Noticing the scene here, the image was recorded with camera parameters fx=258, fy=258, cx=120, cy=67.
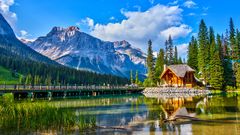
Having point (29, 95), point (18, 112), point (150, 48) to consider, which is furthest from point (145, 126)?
point (150, 48)

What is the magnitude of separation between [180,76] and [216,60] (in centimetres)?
982

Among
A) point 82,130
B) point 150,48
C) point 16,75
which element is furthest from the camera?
point 16,75

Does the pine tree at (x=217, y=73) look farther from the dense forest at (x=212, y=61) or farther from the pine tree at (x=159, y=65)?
the pine tree at (x=159, y=65)

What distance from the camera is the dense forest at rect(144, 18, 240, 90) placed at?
62.1 meters

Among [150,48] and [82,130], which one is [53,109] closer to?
[82,130]

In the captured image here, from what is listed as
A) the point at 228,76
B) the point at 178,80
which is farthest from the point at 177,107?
the point at 178,80

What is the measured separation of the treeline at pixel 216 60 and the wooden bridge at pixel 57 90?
19.2 meters

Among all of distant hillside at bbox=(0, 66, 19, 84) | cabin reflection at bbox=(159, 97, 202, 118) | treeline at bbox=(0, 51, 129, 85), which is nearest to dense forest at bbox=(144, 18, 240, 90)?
cabin reflection at bbox=(159, 97, 202, 118)

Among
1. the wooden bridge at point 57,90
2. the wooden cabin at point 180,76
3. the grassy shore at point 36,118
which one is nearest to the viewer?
the grassy shore at point 36,118

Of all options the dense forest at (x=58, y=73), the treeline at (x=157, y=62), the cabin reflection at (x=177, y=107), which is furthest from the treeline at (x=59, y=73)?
the cabin reflection at (x=177, y=107)

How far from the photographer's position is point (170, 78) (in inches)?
2832

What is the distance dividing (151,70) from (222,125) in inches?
2574

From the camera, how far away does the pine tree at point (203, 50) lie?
226ft

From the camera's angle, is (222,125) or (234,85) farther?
(234,85)
